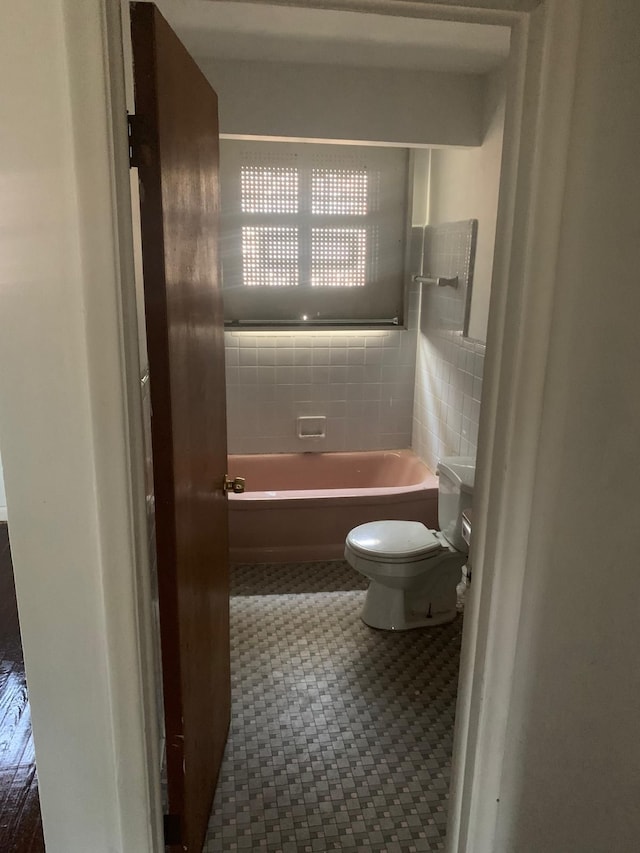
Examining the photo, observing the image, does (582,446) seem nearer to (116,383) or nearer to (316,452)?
(116,383)

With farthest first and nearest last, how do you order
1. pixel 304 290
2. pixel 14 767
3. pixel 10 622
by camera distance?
pixel 304 290 < pixel 10 622 < pixel 14 767

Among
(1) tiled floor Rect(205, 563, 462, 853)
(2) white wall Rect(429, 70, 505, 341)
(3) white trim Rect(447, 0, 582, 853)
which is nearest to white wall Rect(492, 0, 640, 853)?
(3) white trim Rect(447, 0, 582, 853)

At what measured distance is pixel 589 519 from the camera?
131 centimetres

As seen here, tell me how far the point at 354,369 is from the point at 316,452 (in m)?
0.57

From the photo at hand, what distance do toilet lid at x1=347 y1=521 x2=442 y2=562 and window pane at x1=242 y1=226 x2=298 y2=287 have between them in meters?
1.62

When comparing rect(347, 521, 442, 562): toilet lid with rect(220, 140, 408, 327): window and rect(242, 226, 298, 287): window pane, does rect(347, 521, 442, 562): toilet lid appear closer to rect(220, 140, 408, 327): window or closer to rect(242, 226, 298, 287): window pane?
rect(220, 140, 408, 327): window

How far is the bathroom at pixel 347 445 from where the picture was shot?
6.46 feet

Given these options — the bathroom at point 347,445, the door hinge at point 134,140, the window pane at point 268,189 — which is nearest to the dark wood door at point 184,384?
the door hinge at point 134,140

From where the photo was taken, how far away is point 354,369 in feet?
12.9

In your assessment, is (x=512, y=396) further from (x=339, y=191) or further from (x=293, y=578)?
(x=339, y=191)

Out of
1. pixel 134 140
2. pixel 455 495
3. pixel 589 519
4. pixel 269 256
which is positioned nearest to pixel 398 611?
pixel 455 495

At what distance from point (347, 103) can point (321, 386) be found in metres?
1.59

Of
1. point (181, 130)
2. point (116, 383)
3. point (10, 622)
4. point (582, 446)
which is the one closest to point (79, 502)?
point (116, 383)

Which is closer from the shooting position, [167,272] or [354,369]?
[167,272]
